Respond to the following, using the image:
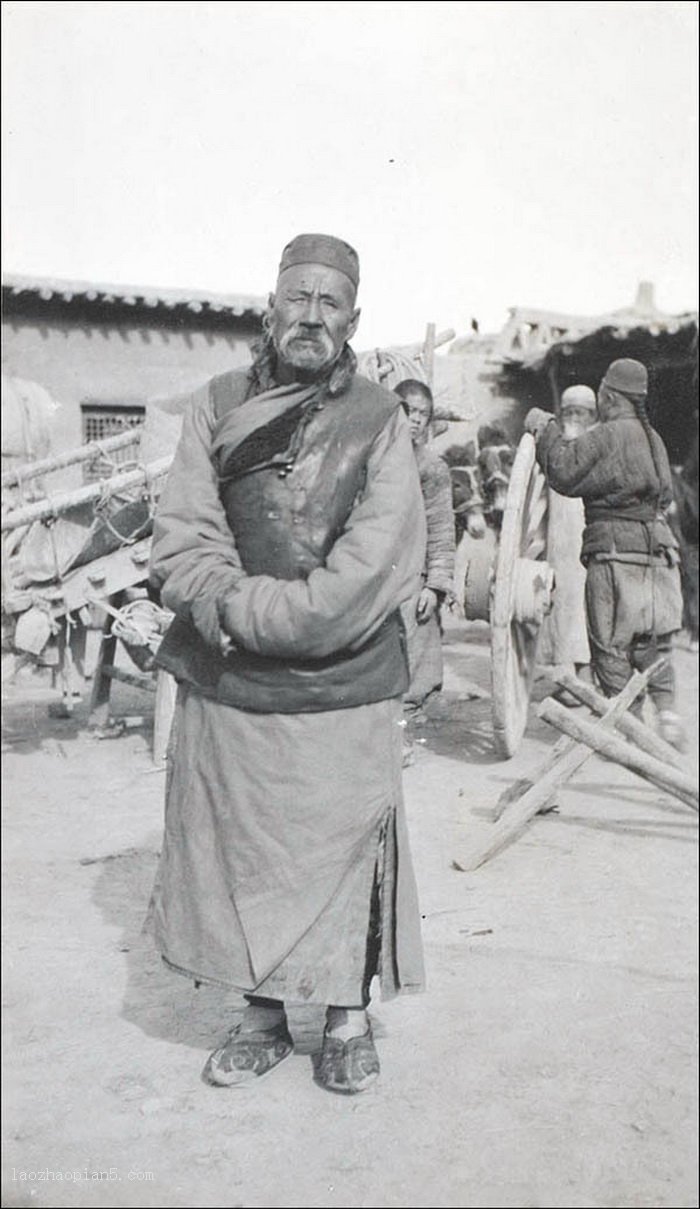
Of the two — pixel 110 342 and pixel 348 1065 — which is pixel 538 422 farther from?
pixel 110 342

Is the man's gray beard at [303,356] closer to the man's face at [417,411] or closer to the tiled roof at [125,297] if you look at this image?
the man's face at [417,411]

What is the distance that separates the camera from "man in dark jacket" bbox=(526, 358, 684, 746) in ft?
16.0

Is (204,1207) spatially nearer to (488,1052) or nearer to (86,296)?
(488,1052)

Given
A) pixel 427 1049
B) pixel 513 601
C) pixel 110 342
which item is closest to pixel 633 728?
pixel 513 601

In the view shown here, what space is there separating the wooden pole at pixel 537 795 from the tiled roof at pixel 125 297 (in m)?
9.01

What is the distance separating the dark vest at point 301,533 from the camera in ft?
7.73

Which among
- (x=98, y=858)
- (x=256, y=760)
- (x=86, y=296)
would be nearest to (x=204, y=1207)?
(x=256, y=760)

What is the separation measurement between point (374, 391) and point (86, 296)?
427 inches

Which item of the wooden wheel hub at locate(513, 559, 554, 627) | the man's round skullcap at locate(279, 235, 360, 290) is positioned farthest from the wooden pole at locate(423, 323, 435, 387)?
the man's round skullcap at locate(279, 235, 360, 290)

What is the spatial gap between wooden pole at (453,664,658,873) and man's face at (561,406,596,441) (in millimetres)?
2237

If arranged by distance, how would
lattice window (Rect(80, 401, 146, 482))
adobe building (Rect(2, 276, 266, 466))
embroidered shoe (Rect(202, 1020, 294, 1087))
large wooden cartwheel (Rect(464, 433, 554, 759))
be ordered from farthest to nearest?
lattice window (Rect(80, 401, 146, 482)) < adobe building (Rect(2, 276, 266, 466)) < large wooden cartwheel (Rect(464, 433, 554, 759)) < embroidered shoe (Rect(202, 1020, 294, 1087))

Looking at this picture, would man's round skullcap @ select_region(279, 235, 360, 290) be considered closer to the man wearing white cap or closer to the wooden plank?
the wooden plank

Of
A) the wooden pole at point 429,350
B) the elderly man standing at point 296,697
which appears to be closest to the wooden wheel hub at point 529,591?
the wooden pole at point 429,350

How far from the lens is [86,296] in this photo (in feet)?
41.1
